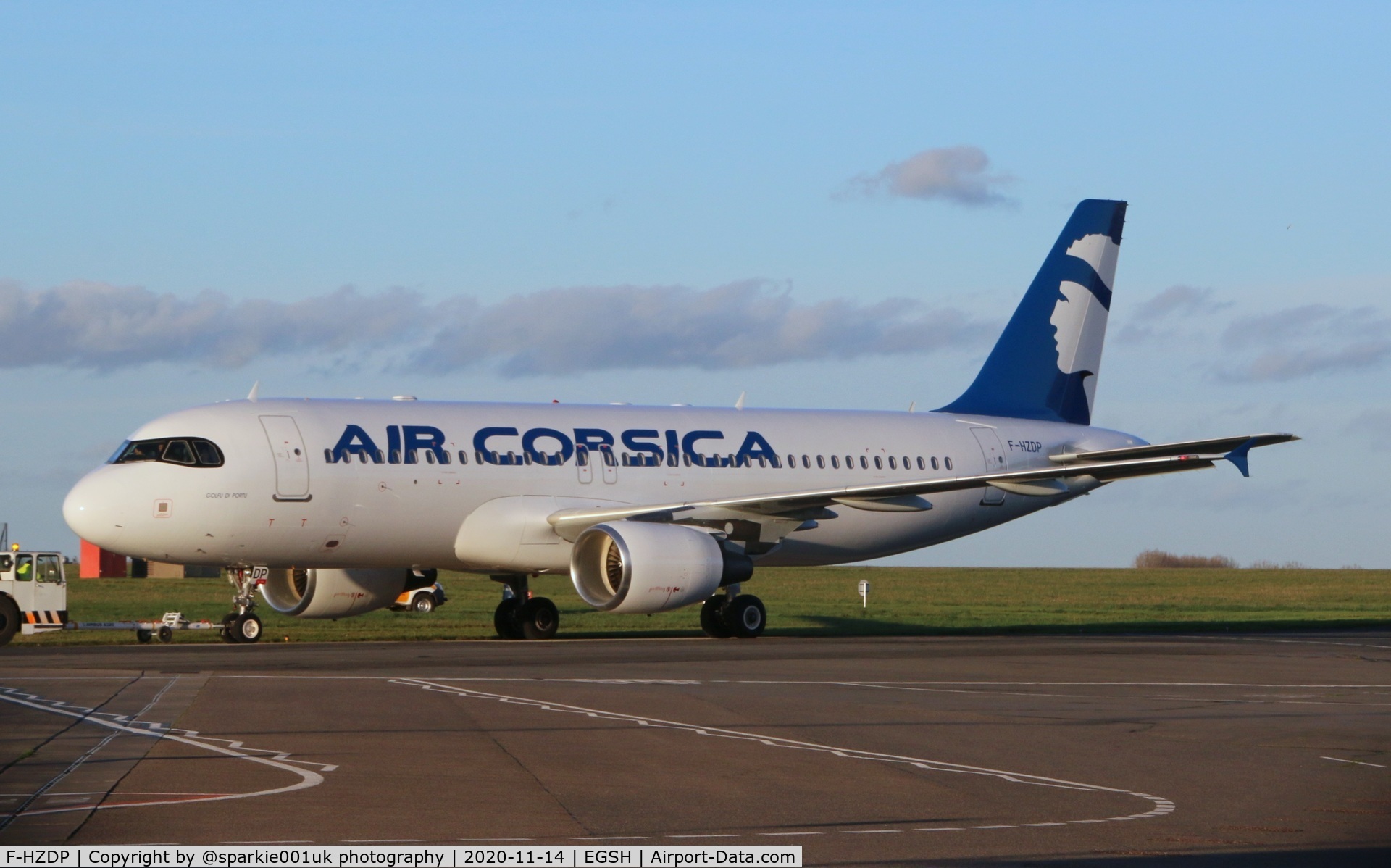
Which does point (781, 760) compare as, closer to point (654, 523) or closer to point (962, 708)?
point (962, 708)

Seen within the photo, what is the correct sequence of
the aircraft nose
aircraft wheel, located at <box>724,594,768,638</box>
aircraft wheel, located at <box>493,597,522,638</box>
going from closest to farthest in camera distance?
the aircraft nose < aircraft wheel, located at <box>724,594,768,638</box> < aircraft wheel, located at <box>493,597,522,638</box>

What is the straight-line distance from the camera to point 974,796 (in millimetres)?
11234

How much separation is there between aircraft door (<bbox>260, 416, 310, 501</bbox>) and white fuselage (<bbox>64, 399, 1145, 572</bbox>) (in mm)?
27

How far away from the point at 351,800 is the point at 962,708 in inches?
330

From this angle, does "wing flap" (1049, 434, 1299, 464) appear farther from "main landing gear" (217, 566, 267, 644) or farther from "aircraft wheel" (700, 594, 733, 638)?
"main landing gear" (217, 566, 267, 644)

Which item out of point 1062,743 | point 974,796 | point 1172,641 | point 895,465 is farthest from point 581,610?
point 974,796

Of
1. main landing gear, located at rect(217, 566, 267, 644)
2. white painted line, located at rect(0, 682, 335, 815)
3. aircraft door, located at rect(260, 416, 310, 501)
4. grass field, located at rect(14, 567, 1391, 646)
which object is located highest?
aircraft door, located at rect(260, 416, 310, 501)

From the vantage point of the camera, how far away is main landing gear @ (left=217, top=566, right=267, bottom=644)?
2986 cm

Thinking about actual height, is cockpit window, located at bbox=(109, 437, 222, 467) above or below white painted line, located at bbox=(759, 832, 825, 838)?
above

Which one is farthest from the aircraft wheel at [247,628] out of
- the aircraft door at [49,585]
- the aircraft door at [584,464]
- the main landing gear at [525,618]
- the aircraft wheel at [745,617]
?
the aircraft wheel at [745,617]

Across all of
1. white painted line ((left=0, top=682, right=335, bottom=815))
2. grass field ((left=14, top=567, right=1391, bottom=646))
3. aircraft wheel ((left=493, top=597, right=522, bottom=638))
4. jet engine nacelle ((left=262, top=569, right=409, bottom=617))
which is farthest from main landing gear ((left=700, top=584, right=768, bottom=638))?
white painted line ((left=0, top=682, right=335, bottom=815))

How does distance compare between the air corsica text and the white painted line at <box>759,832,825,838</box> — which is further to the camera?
the air corsica text

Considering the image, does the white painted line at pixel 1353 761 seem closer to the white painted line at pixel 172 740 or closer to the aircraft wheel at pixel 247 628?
the white painted line at pixel 172 740

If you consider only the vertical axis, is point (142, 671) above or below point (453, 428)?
below
